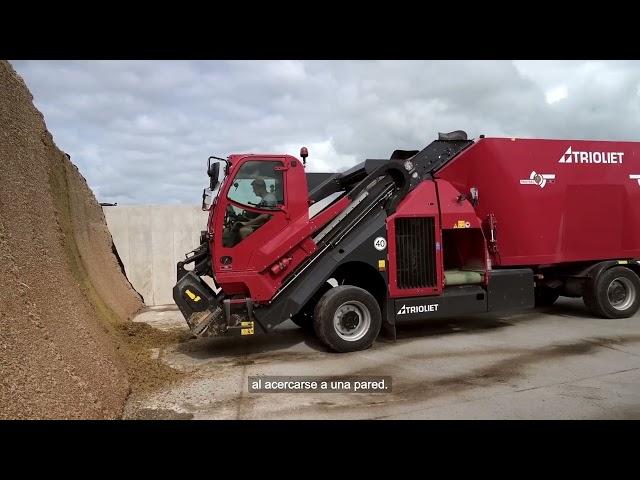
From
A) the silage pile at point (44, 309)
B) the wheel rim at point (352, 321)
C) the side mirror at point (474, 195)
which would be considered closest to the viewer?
the silage pile at point (44, 309)

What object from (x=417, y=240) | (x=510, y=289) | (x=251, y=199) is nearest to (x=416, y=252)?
(x=417, y=240)

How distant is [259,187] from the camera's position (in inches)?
252

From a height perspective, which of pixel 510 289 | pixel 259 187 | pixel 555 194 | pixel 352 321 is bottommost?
pixel 352 321

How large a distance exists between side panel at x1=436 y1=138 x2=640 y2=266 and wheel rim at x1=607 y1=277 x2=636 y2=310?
46 centimetres

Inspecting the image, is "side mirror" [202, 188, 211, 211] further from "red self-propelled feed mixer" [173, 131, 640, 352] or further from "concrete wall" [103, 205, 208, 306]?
"concrete wall" [103, 205, 208, 306]

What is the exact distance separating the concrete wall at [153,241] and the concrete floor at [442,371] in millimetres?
4621

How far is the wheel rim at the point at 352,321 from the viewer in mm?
6520

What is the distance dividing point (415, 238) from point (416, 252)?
0.20 metres

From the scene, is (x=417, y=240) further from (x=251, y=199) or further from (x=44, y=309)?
(x=44, y=309)

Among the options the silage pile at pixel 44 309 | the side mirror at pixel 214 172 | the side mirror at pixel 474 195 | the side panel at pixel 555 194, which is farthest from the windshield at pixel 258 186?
the side mirror at pixel 474 195

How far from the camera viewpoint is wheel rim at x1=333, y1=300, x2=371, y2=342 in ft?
21.4

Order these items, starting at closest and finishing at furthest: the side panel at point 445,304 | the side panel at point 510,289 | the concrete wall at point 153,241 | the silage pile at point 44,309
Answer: the silage pile at point 44,309 → the side panel at point 445,304 → the side panel at point 510,289 → the concrete wall at point 153,241

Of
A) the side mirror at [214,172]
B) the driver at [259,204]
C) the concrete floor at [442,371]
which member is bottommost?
the concrete floor at [442,371]

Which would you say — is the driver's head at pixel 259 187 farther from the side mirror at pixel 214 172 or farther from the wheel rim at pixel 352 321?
the wheel rim at pixel 352 321
